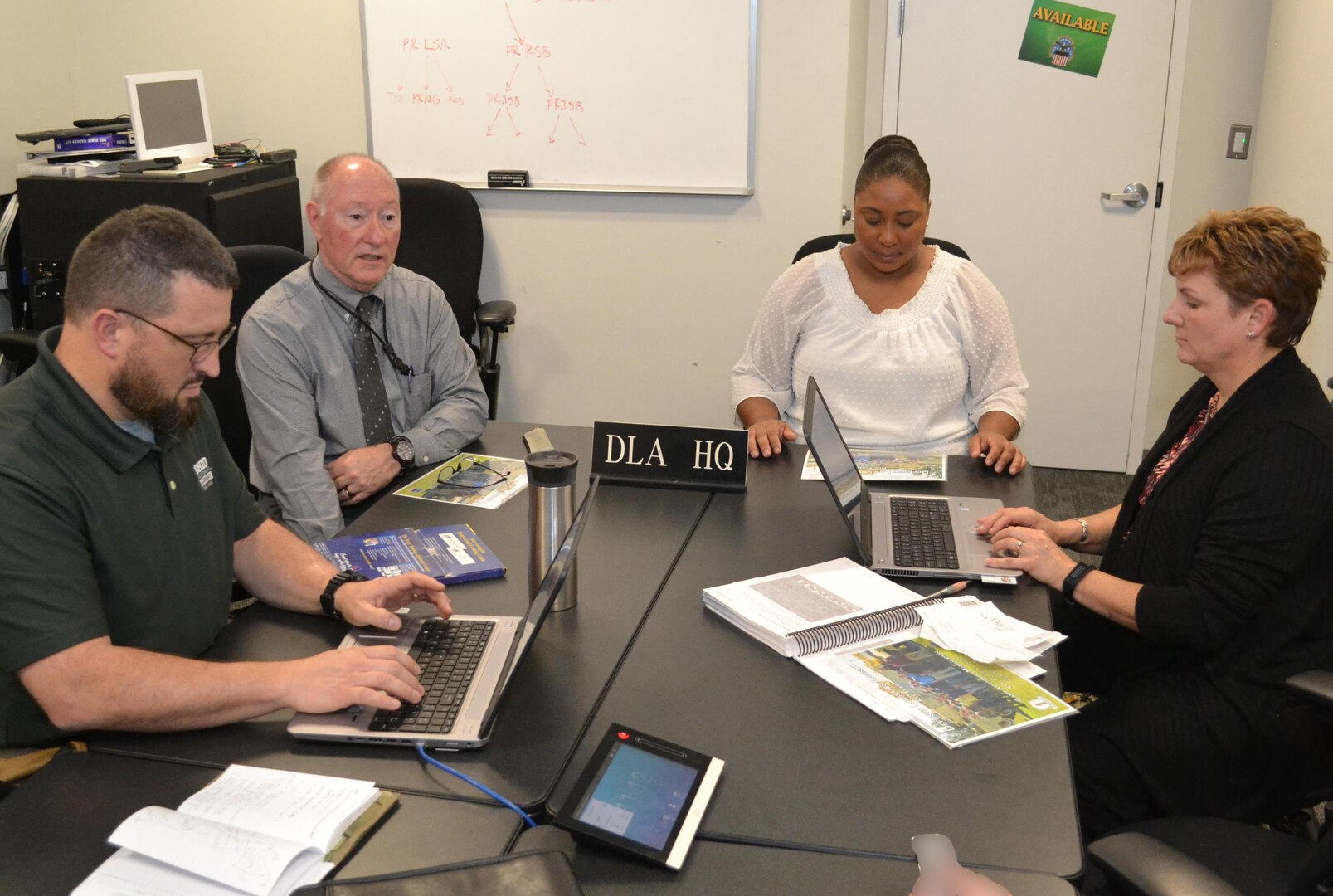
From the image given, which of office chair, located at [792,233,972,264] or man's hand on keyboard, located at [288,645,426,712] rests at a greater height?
office chair, located at [792,233,972,264]

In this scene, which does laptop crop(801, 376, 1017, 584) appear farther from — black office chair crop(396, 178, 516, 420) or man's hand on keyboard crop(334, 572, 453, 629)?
black office chair crop(396, 178, 516, 420)

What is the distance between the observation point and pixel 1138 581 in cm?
198

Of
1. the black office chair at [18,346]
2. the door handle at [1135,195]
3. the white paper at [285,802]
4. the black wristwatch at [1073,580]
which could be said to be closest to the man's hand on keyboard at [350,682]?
the white paper at [285,802]

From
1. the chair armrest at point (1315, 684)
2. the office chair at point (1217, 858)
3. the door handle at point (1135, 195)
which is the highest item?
the door handle at point (1135, 195)

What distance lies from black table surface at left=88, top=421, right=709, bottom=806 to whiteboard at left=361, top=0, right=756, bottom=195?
1.69 m

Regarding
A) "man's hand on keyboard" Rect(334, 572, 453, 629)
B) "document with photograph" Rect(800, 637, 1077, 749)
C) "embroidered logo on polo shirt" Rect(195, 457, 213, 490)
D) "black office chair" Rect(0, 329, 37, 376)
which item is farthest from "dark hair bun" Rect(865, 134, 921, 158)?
"black office chair" Rect(0, 329, 37, 376)

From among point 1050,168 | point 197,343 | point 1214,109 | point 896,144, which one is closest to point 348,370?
point 197,343

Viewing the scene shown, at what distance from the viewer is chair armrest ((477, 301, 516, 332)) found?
3.43 metres

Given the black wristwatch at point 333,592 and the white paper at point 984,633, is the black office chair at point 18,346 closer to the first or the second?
the black wristwatch at point 333,592

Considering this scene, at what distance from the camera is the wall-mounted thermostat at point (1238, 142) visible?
160 inches

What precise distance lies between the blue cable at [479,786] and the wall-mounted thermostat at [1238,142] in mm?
3881

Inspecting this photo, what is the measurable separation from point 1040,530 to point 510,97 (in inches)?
101

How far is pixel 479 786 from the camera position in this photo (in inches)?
51.5

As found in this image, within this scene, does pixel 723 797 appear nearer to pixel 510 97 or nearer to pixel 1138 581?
pixel 1138 581
